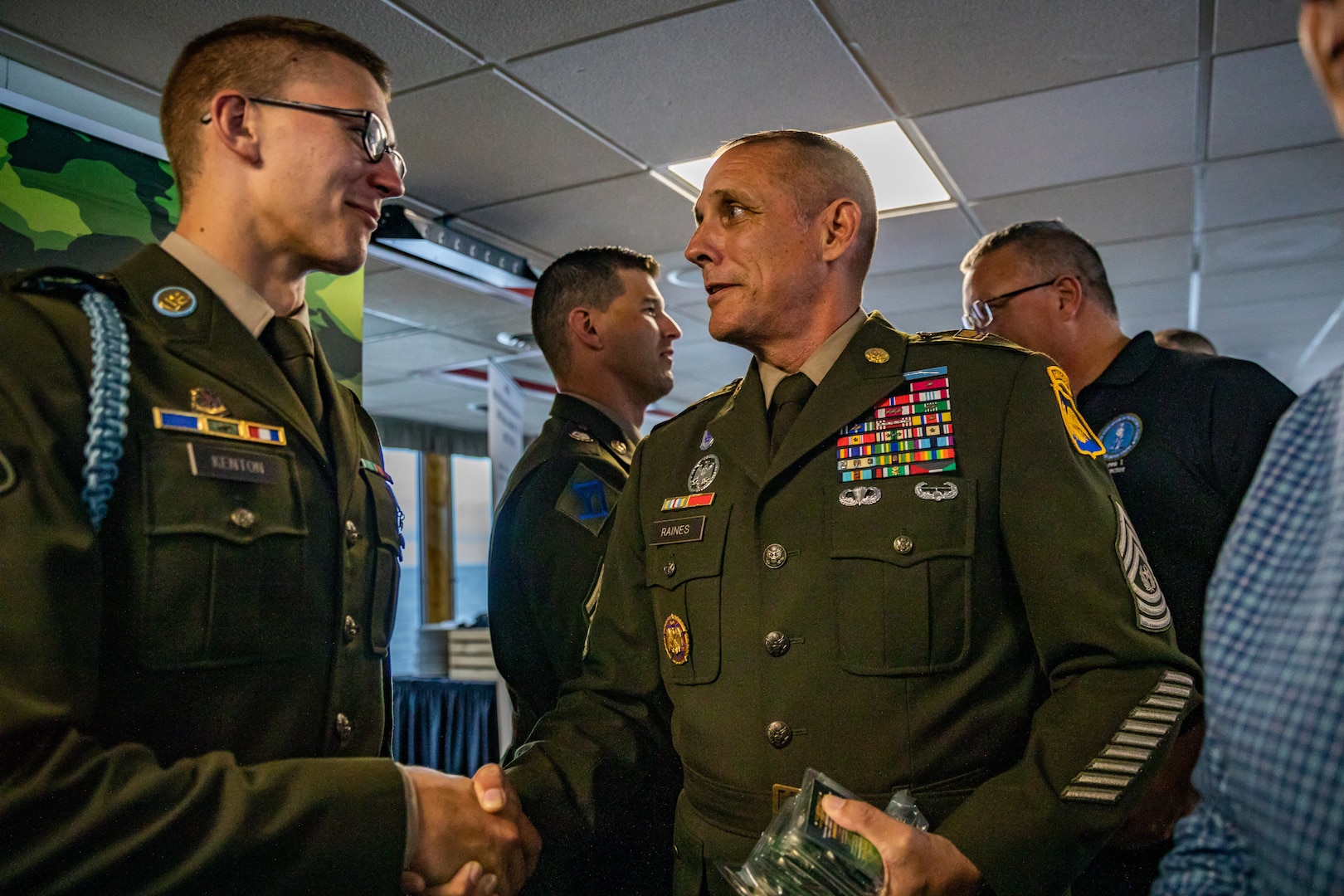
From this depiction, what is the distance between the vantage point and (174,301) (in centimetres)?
124

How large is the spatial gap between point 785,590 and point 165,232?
207cm

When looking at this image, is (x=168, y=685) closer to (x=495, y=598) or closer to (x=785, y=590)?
(x=785, y=590)

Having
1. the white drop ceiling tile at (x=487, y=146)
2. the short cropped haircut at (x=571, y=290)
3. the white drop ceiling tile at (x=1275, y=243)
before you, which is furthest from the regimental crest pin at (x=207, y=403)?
the white drop ceiling tile at (x=1275, y=243)

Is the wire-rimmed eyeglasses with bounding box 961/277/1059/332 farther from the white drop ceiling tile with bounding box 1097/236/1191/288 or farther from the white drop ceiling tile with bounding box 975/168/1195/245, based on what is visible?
the white drop ceiling tile with bounding box 1097/236/1191/288

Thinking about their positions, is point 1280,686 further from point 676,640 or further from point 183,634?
point 183,634

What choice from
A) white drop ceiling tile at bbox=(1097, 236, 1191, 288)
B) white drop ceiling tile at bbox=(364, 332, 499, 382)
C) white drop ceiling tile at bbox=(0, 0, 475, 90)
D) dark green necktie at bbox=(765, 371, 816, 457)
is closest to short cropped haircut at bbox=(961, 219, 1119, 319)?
dark green necktie at bbox=(765, 371, 816, 457)

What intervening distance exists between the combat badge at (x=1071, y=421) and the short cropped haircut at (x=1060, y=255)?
4.15ft

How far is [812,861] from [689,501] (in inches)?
25.1

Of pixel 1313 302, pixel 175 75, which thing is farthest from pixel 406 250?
pixel 1313 302

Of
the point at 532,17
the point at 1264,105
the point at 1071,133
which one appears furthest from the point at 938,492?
the point at 1264,105

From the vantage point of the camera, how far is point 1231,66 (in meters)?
3.03

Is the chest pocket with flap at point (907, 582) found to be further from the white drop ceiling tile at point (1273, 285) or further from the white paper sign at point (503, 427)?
the white drop ceiling tile at point (1273, 285)

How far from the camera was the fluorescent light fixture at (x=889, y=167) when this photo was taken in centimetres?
350

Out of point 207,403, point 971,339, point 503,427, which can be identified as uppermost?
point 503,427
